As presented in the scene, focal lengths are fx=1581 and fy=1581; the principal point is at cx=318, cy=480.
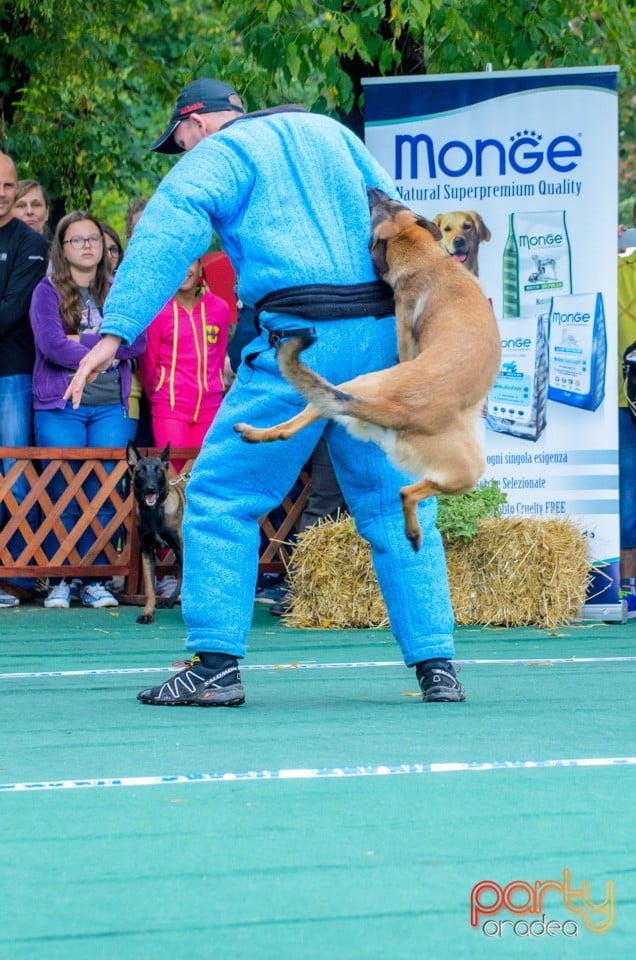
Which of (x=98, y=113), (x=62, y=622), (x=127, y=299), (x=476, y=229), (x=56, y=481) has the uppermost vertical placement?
(x=98, y=113)

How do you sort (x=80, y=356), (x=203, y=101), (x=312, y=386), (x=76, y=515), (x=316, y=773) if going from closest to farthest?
(x=316, y=773) < (x=312, y=386) < (x=203, y=101) < (x=80, y=356) < (x=76, y=515)

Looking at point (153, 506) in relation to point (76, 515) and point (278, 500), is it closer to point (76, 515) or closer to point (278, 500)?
point (76, 515)

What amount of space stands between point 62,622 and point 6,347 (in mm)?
1658

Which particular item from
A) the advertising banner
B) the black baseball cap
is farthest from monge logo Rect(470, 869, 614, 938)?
the advertising banner

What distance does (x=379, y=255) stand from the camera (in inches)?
197

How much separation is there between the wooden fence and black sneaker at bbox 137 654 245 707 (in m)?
3.89

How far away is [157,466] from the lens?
343 inches

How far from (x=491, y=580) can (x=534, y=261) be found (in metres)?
1.70

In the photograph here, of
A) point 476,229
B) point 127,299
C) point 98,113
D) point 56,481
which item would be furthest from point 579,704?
point 98,113

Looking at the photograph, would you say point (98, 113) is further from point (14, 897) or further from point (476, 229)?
point (14, 897)

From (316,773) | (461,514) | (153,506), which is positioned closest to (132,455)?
(153,506)

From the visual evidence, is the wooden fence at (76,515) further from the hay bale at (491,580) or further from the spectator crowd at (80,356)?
the hay bale at (491,580)

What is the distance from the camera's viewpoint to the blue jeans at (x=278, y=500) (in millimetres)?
4977

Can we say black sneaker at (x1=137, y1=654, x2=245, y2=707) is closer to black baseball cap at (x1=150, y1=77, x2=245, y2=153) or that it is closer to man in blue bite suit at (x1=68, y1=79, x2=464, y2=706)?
man in blue bite suit at (x1=68, y1=79, x2=464, y2=706)
